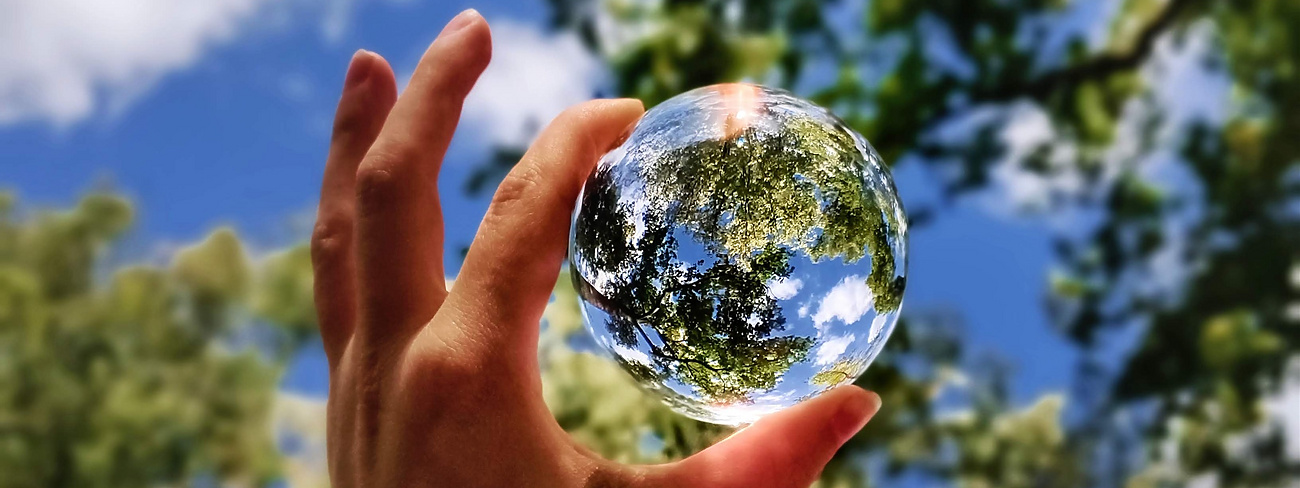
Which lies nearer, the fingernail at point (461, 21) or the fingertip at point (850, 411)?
the fingertip at point (850, 411)

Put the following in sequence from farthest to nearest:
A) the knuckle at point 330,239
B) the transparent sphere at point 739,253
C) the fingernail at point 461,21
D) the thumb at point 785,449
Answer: the knuckle at point 330,239 → the fingernail at point 461,21 → the thumb at point 785,449 → the transparent sphere at point 739,253

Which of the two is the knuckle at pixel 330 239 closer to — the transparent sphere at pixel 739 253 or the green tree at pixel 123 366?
the transparent sphere at pixel 739 253

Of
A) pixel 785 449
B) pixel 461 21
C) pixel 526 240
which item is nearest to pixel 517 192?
pixel 526 240

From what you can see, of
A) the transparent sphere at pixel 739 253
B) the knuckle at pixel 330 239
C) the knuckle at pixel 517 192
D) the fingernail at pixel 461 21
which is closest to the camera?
the transparent sphere at pixel 739 253

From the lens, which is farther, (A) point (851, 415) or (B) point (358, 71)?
(B) point (358, 71)

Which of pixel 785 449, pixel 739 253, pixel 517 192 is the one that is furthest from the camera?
pixel 517 192

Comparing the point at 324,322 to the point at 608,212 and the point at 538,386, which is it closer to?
the point at 538,386

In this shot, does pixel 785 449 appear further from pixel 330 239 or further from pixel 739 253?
pixel 330 239

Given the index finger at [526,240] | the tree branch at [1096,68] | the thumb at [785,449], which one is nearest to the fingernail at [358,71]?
the index finger at [526,240]
